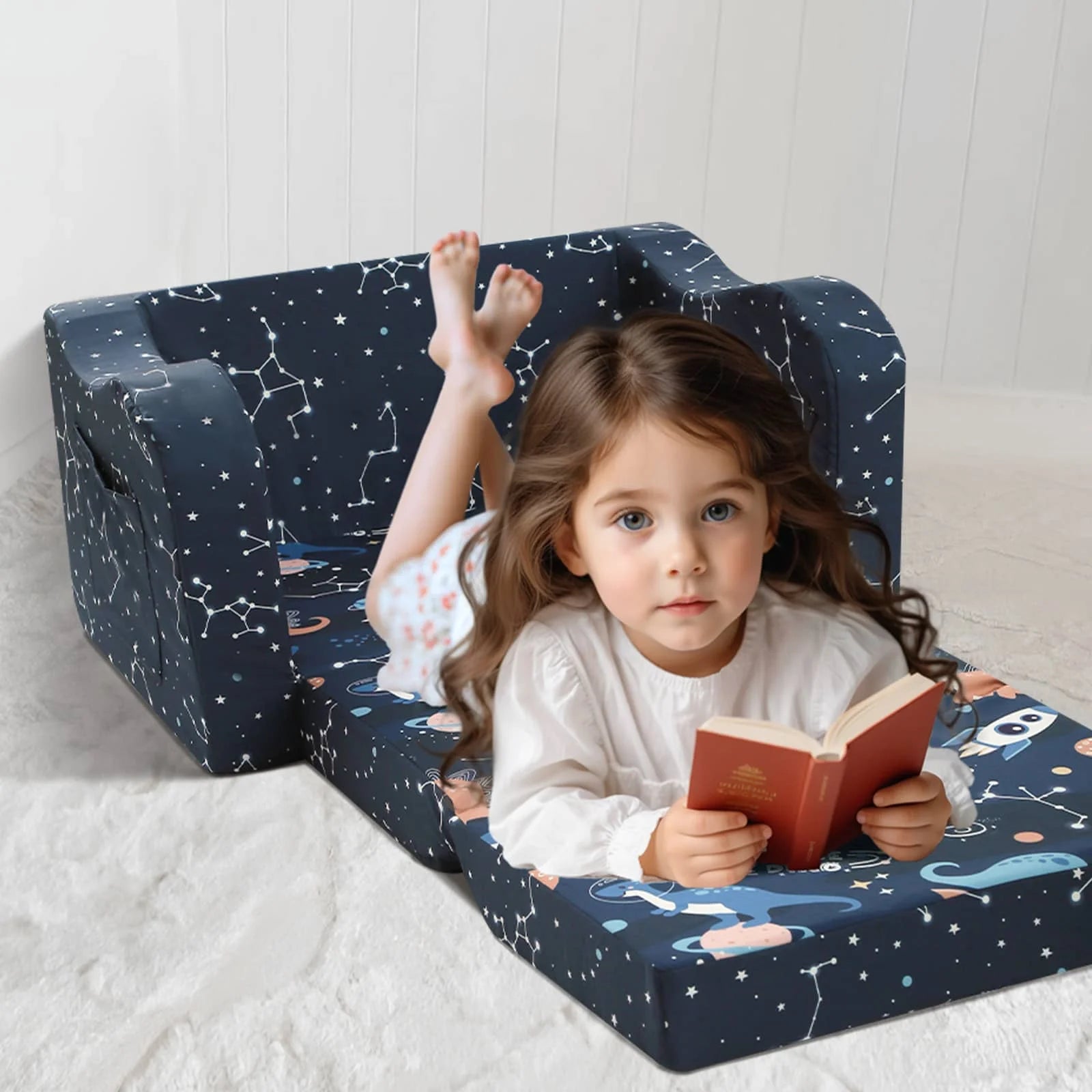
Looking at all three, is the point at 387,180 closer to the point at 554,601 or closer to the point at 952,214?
the point at 952,214

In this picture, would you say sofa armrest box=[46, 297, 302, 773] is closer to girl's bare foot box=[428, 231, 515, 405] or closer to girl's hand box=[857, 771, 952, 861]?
girl's bare foot box=[428, 231, 515, 405]

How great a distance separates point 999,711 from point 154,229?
1.60 meters

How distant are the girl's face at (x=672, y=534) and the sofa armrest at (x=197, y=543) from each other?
0.38 metres

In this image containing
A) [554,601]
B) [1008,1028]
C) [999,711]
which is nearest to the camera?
[1008,1028]

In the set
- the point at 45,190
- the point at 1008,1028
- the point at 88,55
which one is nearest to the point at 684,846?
the point at 1008,1028

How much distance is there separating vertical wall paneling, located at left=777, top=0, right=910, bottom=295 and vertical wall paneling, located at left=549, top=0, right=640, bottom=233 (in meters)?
0.27

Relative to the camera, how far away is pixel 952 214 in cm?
279

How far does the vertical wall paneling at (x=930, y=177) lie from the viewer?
8.80 ft

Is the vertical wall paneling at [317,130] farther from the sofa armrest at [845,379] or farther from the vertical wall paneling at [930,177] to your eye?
the sofa armrest at [845,379]

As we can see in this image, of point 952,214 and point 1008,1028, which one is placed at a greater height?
point 952,214

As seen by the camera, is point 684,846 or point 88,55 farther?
point 88,55

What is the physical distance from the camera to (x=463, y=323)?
70.7 inches

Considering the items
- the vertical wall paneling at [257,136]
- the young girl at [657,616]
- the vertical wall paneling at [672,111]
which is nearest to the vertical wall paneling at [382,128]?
the vertical wall paneling at [257,136]

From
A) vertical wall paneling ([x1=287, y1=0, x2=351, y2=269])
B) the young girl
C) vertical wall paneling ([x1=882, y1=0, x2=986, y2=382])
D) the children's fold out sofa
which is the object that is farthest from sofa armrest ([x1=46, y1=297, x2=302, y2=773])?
vertical wall paneling ([x1=882, y1=0, x2=986, y2=382])
